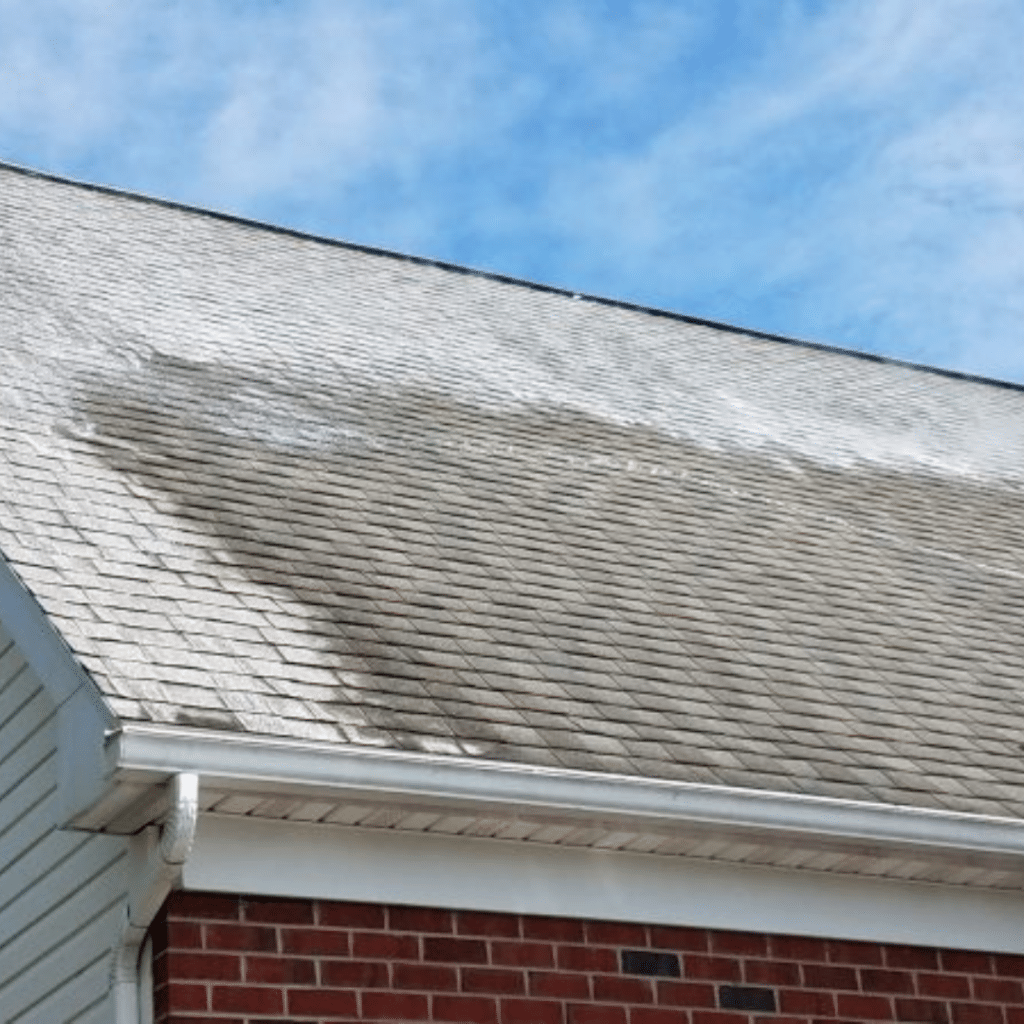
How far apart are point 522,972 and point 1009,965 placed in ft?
6.75

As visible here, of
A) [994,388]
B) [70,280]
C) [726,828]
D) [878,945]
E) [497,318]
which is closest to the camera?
[726,828]

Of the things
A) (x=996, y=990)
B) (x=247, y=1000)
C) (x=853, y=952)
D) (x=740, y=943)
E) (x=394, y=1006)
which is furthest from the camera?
(x=996, y=990)

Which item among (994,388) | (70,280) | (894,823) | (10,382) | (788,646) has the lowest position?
(894,823)

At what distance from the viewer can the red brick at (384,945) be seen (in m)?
7.11

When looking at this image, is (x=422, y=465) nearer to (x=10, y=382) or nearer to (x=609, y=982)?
(x=10, y=382)

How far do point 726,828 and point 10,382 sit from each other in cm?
381

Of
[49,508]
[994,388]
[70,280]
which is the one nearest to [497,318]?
[70,280]

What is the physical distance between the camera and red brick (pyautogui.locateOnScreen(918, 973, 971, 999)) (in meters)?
8.15

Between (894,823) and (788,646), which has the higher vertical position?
(788,646)

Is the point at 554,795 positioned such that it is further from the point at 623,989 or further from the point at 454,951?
the point at 623,989

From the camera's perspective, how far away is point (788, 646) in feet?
30.9

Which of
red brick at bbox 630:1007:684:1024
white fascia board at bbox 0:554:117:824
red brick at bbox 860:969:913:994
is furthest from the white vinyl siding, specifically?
red brick at bbox 860:969:913:994

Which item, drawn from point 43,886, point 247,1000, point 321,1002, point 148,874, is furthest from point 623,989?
point 43,886

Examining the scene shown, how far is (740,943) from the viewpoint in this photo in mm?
7816
